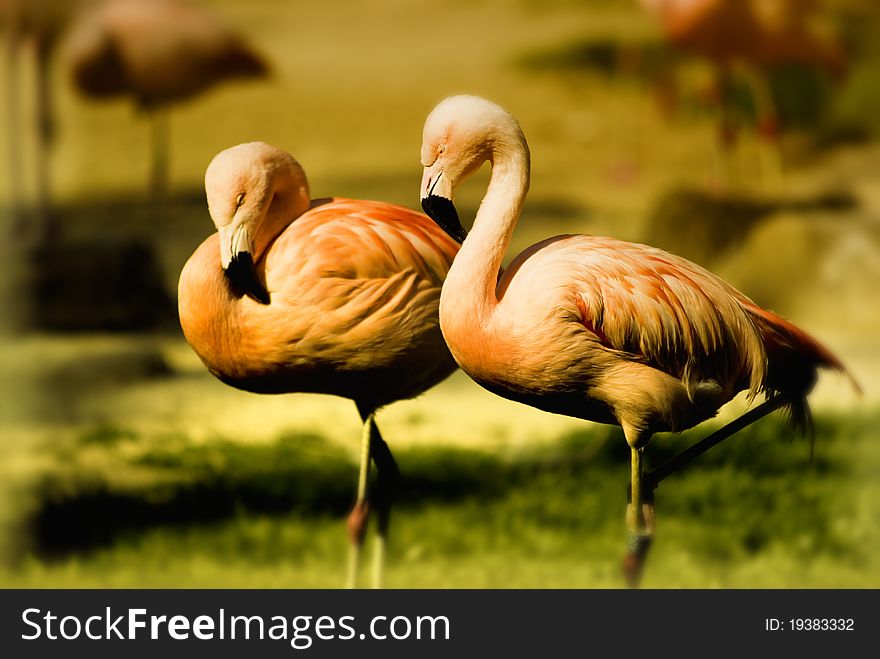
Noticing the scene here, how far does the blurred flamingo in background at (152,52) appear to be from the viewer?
3.57 meters

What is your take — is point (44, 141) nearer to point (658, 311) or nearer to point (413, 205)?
point (413, 205)

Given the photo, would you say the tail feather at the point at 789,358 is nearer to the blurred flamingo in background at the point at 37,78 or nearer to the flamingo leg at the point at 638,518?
the flamingo leg at the point at 638,518

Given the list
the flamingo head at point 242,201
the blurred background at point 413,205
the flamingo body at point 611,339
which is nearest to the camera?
the flamingo body at point 611,339

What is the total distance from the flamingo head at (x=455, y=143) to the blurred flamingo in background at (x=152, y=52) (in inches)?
82.9

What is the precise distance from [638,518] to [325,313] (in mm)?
581

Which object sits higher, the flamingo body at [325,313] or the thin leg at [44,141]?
the thin leg at [44,141]

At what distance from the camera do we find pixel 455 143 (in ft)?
5.61

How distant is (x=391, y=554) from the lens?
10.3 feet

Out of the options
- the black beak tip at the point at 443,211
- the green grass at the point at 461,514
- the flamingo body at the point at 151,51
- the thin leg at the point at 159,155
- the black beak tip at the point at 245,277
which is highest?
the flamingo body at the point at 151,51

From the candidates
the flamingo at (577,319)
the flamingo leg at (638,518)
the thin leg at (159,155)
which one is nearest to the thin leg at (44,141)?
the thin leg at (159,155)

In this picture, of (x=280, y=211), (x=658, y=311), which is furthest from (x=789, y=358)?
(x=280, y=211)

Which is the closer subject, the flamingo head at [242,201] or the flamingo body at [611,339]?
the flamingo body at [611,339]
